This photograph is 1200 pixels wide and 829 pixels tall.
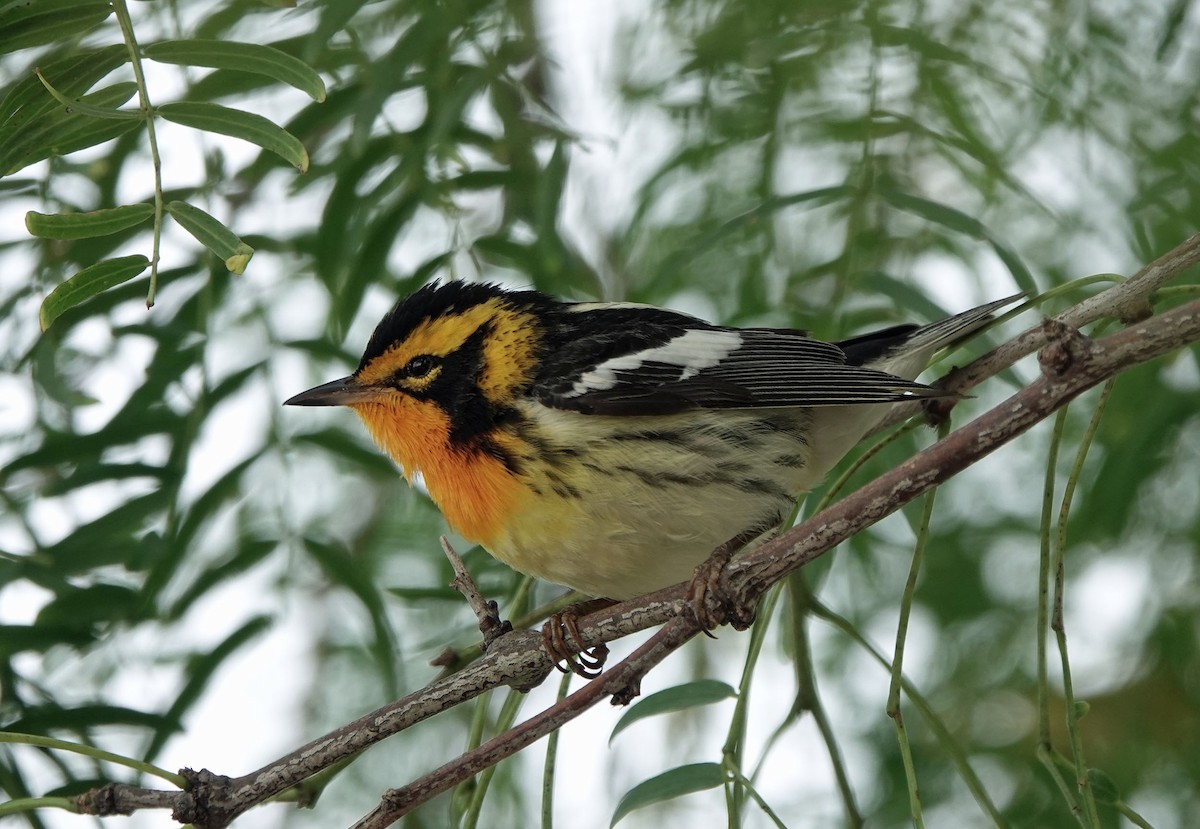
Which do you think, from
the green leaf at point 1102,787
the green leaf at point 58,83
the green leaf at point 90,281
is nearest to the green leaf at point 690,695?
the green leaf at point 1102,787

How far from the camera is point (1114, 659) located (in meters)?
4.71

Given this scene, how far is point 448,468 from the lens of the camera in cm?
371

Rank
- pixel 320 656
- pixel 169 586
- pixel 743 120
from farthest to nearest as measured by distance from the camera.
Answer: pixel 320 656
pixel 743 120
pixel 169 586

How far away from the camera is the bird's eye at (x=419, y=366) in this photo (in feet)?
12.9

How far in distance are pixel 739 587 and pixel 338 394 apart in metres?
1.61

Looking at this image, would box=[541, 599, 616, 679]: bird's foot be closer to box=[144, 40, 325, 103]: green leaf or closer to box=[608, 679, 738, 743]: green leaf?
box=[608, 679, 738, 743]: green leaf

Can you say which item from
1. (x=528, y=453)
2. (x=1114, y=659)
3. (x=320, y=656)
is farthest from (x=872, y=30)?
(x=320, y=656)

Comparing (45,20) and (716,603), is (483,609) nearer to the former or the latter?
(716,603)

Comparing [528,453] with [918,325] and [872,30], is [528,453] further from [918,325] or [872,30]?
[872,30]

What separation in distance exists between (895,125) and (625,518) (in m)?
1.57

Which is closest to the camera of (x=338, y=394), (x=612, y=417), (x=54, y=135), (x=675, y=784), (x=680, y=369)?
(x=54, y=135)

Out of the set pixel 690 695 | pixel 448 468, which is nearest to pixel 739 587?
pixel 690 695

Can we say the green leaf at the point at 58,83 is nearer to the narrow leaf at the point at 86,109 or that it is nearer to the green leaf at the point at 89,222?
the narrow leaf at the point at 86,109

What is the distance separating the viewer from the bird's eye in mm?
3936
